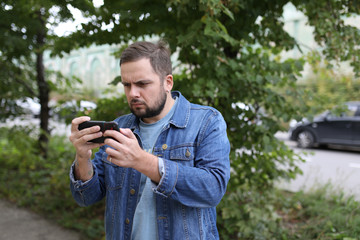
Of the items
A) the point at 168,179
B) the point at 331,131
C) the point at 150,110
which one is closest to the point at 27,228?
the point at 150,110

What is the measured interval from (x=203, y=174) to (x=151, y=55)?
58 cm

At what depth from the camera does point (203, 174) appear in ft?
4.10

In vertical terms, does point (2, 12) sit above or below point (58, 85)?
below

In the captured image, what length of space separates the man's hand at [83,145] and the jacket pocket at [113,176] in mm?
108

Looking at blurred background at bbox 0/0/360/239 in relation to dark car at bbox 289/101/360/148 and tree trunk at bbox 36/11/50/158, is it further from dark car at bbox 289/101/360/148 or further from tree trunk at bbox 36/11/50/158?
dark car at bbox 289/101/360/148

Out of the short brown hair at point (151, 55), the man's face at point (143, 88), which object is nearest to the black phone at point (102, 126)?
the man's face at point (143, 88)

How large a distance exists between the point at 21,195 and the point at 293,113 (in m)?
3.98

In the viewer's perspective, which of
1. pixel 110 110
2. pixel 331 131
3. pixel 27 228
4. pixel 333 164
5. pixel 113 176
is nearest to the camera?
pixel 113 176

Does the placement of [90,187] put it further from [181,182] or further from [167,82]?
[167,82]

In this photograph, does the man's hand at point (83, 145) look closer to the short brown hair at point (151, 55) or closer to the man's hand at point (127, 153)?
the man's hand at point (127, 153)

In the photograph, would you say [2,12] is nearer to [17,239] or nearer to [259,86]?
[259,86]

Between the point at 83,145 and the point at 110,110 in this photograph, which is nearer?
the point at 83,145

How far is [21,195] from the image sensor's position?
14.7ft

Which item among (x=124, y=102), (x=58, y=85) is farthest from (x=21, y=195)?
(x=124, y=102)
